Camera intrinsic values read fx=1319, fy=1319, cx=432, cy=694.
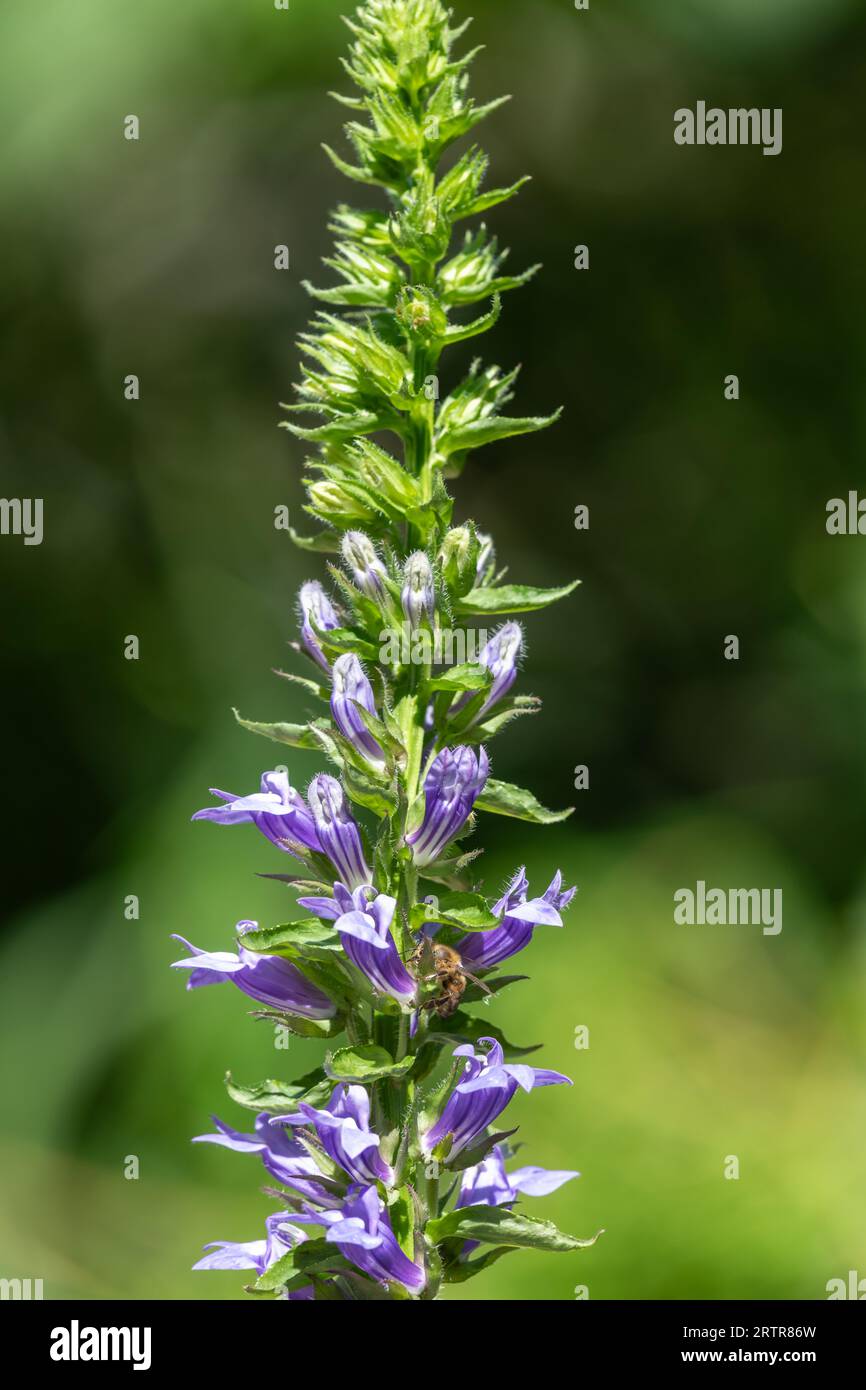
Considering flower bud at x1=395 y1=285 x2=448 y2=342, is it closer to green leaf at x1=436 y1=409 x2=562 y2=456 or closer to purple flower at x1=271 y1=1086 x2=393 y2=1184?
green leaf at x1=436 y1=409 x2=562 y2=456

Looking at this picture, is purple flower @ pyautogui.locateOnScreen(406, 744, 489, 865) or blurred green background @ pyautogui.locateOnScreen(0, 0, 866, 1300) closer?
purple flower @ pyautogui.locateOnScreen(406, 744, 489, 865)

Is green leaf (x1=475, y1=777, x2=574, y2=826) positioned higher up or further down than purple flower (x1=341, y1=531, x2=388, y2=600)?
further down

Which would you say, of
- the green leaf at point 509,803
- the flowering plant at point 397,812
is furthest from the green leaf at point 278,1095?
the green leaf at point 509,803

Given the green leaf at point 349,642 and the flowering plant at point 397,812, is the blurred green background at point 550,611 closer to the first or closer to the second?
the flowering plant at point 397,812

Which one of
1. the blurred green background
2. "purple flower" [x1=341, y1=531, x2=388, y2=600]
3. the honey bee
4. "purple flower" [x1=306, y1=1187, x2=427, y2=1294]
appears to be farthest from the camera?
the blurred green background

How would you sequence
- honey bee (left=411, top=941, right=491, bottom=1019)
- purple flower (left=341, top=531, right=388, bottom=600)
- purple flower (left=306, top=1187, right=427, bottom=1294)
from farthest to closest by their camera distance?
purple flower (left=341, top=531, right=388, bottom=600)
honey bee (left=411, top=941, right=491, bottom=1019)
purple flower (left=306, top=1187, right=427, bottom=1294)

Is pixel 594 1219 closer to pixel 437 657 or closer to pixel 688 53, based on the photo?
pixel 437 657

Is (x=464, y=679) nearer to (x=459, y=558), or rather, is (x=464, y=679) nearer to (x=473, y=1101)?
(x=459, y=558)

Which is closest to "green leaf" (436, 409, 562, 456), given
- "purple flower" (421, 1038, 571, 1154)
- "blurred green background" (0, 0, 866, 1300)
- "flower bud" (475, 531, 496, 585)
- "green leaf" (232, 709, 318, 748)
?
"flower bud" (475, 531, 496, 585)
